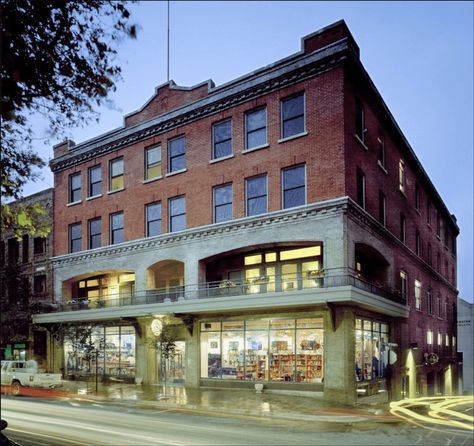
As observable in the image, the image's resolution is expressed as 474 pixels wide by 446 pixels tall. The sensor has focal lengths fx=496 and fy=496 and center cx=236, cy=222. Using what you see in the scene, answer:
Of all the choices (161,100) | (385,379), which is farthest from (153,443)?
(161,100)

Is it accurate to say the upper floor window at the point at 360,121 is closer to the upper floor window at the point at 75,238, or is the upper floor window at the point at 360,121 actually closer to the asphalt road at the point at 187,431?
the asphalt road at the point at 187,431

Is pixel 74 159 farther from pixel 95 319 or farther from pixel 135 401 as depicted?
pixel 135 401

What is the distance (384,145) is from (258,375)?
1554cm

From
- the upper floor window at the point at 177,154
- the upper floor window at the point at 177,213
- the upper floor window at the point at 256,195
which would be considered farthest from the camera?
the upper floor window at the point at 177,154

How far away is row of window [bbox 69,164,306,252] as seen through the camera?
24.8 metres

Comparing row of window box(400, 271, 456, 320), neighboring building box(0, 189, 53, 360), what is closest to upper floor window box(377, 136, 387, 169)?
row of window box(400, 271, 456, 320)

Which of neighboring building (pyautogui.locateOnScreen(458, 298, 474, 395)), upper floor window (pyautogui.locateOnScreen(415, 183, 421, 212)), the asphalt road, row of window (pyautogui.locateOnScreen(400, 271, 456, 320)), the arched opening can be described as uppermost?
upper floor window (pyautogui.locateOnScreen(415, 183, 421, 212))

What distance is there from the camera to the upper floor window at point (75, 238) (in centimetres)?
3512

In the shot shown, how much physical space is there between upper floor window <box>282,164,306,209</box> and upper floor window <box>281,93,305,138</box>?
6.14 ft

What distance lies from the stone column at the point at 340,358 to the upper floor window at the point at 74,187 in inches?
842

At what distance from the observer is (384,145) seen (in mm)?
30156

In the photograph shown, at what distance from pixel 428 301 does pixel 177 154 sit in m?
23.5

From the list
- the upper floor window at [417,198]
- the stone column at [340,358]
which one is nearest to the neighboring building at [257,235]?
the stone column at [340,358]

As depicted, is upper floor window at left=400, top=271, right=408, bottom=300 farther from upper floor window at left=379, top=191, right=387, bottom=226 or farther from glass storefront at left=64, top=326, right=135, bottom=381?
glass storefront at left=64, top=326, right=135, bottom=381
